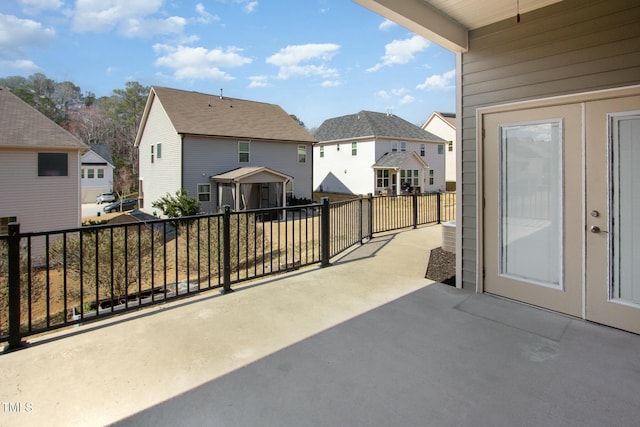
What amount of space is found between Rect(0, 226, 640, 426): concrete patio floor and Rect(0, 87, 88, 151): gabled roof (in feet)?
Result: 41.8

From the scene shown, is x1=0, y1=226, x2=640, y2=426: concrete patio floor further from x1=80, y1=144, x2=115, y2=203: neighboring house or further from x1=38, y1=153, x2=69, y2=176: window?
x1=80, y1=144, x2=115, y2=203: neighboring house

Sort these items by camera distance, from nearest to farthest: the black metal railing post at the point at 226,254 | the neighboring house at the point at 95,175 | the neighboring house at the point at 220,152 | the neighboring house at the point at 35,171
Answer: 1. the black metal railing post at the point at 226,254
2. the neighboring house at the point at 35,171
3. the neighboring house at the point at 220,152
4. the neighboring house at the point at 95,175

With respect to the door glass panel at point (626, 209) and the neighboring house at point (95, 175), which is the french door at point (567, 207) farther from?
the neighboring house at point (95, 175)

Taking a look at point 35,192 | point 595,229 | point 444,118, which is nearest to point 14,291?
point 595,229

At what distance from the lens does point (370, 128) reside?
82.1 ft

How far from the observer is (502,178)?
12.4ft

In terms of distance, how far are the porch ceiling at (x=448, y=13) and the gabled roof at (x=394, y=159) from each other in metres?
19.8

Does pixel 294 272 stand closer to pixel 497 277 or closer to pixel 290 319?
pixel 290 319

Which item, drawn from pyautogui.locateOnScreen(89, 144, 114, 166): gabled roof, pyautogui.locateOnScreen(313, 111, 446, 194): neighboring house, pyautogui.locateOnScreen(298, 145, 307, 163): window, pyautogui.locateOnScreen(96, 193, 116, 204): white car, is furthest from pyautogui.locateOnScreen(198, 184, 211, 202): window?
pyautogui.locateOnScreen(89, 144, 114, 166): gabled roof

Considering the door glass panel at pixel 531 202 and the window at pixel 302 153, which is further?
the window at pixel 302 153

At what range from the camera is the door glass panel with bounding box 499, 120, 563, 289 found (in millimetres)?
3377

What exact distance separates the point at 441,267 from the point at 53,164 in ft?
47.2

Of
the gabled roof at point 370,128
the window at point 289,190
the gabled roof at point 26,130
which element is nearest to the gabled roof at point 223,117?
the window at point 289,190

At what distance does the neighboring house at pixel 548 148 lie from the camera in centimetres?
294
